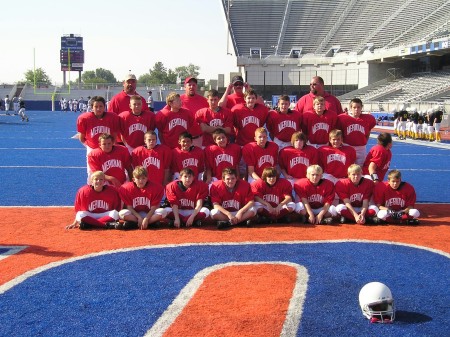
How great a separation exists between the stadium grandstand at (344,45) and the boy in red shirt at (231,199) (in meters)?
35.6

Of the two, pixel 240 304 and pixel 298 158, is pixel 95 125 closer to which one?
pixel 298 158

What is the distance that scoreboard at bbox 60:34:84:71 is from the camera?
62.7 meters

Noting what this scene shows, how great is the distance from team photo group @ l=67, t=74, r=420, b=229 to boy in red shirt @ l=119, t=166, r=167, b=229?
0.5 inches

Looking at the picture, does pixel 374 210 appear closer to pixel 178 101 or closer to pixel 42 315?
pixel 178 101

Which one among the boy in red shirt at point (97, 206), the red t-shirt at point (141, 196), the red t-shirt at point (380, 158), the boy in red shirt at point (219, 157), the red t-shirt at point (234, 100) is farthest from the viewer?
the red t-shirt at point (234, 100)

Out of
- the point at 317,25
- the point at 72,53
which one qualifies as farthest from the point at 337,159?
the point at 72,53

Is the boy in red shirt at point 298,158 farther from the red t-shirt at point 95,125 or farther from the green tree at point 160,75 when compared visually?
the green tree at point 160,75

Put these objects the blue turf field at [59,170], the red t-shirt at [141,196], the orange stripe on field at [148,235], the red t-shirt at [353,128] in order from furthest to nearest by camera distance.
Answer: the blue turf field at [59,170], the red t-shirt at [353,128], the red t-shirt at [141,196], the orange stripe on field at [148,235]

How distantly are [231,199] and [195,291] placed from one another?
8.73ft

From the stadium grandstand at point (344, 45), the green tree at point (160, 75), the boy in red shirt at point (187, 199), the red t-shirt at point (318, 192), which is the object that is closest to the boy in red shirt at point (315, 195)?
the red t-shirt at point (318, 192)

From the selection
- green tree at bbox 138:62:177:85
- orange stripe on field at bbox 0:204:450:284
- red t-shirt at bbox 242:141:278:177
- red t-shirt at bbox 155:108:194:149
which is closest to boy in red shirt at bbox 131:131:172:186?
red t-shirt at bbox 155:108:194:149

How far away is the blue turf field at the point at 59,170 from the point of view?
8.89 meters

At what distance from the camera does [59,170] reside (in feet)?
39.5

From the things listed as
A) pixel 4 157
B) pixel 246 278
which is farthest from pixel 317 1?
pixel 246 278
